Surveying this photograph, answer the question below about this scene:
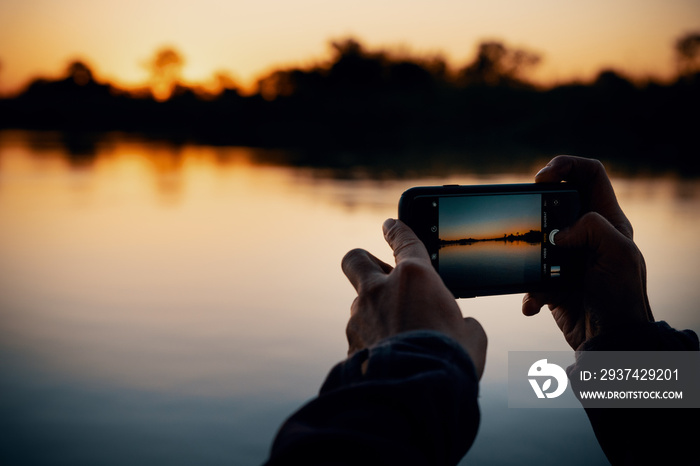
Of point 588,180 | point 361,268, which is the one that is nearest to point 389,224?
point 361,268

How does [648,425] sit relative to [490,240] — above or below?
below

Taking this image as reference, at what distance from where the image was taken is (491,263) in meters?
1.06

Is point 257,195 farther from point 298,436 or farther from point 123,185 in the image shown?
point 298,436

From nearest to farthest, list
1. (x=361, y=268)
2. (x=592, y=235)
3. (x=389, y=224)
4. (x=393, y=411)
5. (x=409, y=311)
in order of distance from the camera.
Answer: (x=393, y=411)
(x=409, y=311)
(x=361, y=268)
(x=389, y=224)
(x=592, y=235)

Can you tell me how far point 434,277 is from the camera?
27.9 inches

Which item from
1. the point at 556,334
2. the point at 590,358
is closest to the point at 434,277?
the point at 590,358

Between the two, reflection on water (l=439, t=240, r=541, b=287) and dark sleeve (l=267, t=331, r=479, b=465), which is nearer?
dark sleeve (l=267, t=331, r=479, b=465)

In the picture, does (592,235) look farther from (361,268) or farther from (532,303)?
(361,268)

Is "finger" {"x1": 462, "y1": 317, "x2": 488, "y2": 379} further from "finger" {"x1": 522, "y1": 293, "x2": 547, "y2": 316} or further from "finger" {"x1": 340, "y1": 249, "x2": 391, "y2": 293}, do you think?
"finger" {"x1": 522, "y1": 293, "x2": 547, "y2": 316}

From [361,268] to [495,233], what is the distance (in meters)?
0.38

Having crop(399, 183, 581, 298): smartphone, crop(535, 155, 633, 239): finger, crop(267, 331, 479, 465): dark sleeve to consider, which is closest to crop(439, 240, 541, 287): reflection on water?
crop(399, 183, 581, 298): smartphone

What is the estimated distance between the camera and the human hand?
2.18 ft

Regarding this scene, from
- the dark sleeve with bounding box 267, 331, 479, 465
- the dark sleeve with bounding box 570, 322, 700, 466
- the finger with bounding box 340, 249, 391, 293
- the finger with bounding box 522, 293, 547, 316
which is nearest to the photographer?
the dark sleeve with bounding box 267, 331, 479, 465

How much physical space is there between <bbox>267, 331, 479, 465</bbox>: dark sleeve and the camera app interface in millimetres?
445
